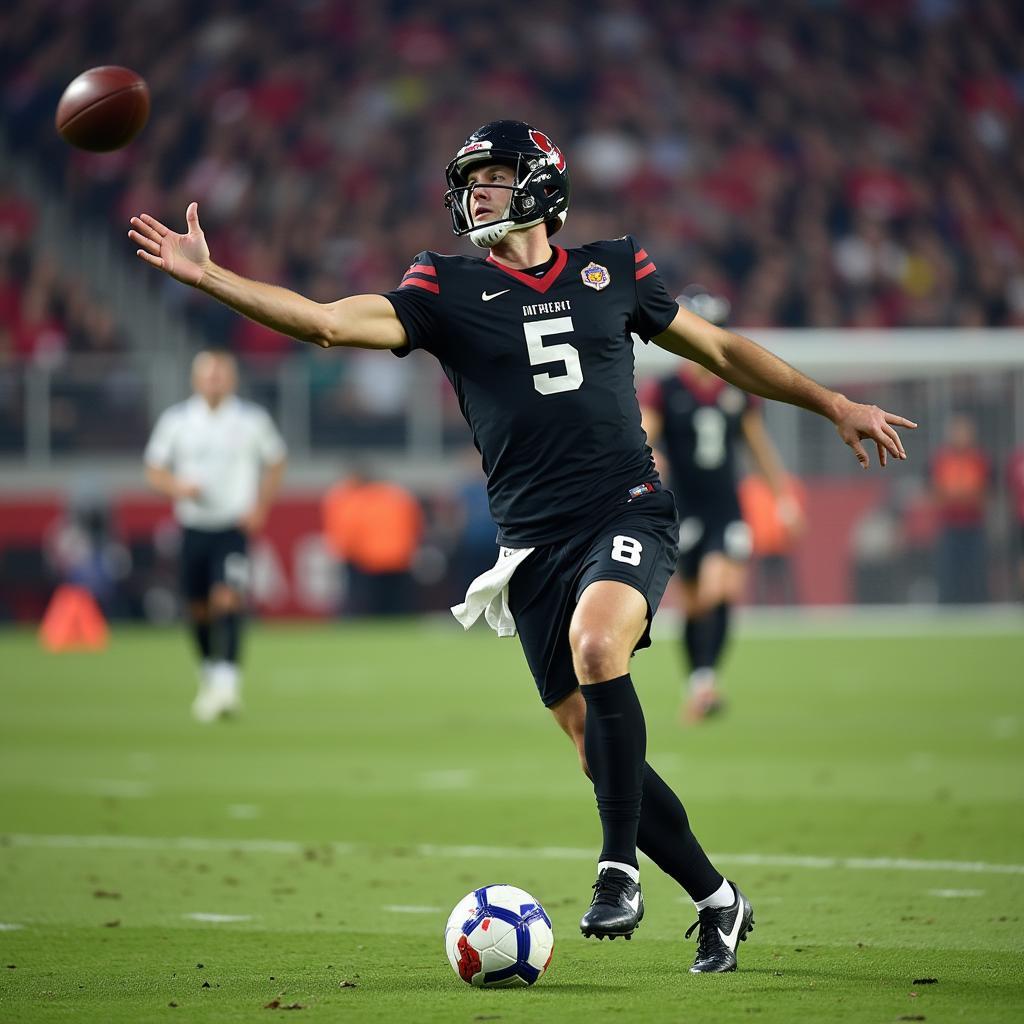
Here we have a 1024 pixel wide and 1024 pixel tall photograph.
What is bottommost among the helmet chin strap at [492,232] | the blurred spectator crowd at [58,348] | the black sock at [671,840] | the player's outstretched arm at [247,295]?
the black sock at [671,840]

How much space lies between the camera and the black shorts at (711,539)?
1231cm

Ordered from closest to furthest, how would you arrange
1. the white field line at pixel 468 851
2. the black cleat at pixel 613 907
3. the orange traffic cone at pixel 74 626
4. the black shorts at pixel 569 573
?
the black cleat at pixel 613 907 < the black shorts at pixel 569 573 < the white field line at pixel 468 851 < the orange traffic cone at pixel 74 626

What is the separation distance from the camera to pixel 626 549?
16.9ft

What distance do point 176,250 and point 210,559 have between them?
8393 mm

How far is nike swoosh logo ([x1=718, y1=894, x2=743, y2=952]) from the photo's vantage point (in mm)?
5082

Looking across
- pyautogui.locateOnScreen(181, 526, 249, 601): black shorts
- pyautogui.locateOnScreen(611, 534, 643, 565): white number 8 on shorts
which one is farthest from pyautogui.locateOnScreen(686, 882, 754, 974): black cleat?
pyautogui.locateOnScreen(181, 526, 249, 601): black shorts

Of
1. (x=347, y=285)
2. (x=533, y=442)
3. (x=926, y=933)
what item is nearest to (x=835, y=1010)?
(x=926, y=933)

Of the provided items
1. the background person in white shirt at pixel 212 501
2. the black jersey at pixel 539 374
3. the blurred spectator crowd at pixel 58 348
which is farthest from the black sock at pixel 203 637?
the blurred spectator crowd at pixel 58 348

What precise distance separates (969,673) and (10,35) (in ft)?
64.1

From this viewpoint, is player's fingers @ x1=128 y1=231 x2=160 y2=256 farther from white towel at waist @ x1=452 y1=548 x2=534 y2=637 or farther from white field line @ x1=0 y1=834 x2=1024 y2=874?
white field line @ x1=0 y1=834 x2=1024 y2=874

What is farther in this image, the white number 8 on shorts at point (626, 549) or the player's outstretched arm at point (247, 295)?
the white number 8 on shorts at point (626, 549)

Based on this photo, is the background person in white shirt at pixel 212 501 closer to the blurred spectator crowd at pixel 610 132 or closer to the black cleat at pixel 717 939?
the black cleat at pixel 717 939

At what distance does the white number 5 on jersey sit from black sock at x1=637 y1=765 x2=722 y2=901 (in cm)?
110

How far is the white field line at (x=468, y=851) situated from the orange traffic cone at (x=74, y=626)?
1272cm
